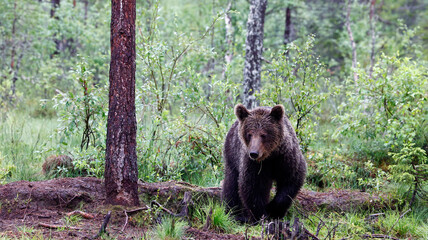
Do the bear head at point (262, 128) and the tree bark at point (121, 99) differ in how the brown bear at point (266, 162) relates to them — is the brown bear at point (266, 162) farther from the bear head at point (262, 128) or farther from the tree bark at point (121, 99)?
the tree bark at point (121, 99)

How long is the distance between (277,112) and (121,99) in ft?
6.54

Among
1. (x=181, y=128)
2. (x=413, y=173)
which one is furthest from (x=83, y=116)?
(x=413, y=173)

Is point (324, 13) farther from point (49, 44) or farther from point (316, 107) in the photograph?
point (316, 107)

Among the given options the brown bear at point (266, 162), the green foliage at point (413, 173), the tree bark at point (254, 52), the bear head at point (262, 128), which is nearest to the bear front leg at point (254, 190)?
the brown bear at point (266, 162)

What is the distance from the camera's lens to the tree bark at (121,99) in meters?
4.83

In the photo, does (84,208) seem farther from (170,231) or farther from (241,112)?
(241,112)

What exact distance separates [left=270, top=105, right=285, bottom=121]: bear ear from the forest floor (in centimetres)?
160

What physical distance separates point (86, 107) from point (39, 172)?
4.62ft

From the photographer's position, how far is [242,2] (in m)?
16.9

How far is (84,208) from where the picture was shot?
16.9ft

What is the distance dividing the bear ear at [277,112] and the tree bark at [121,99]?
5.91 feet

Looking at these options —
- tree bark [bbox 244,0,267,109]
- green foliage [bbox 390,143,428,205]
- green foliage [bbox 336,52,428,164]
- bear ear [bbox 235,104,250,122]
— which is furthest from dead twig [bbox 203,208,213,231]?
tree bark [bbox 244,0,267,109]

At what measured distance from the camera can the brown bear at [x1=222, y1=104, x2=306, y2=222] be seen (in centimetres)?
527

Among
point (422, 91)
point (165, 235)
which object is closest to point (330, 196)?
point (422, 91)
